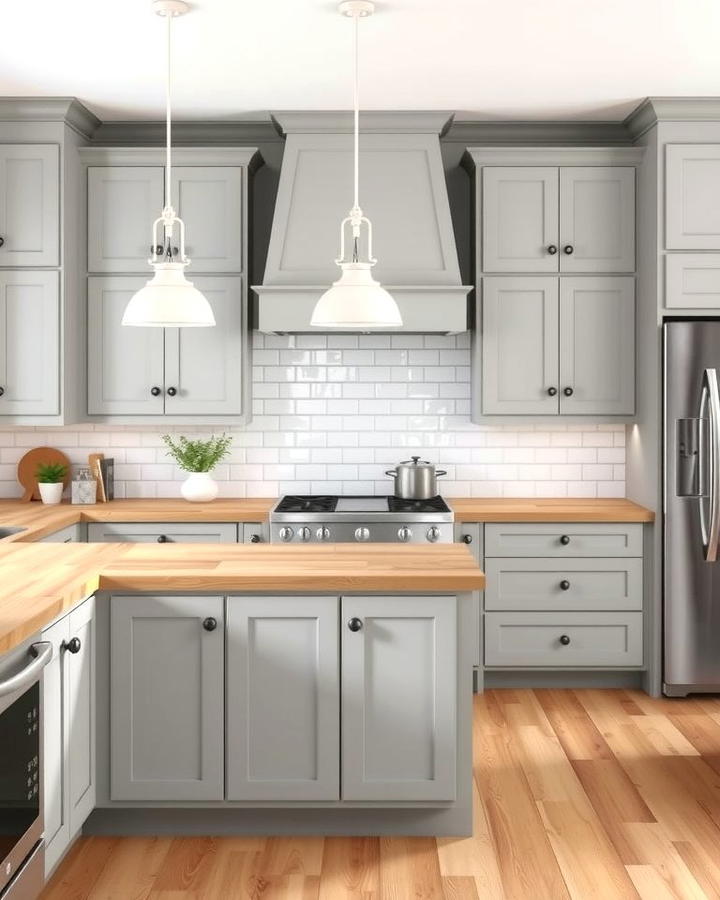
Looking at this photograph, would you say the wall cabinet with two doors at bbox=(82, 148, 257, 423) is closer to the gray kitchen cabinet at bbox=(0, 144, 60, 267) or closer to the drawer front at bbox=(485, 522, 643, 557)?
the gray kitchen cabinet at bbox=(0, 144, 60, 267)

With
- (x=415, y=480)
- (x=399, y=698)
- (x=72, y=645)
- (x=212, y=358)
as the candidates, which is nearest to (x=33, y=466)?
(x=212, y=358)

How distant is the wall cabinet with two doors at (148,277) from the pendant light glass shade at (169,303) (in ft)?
5.93

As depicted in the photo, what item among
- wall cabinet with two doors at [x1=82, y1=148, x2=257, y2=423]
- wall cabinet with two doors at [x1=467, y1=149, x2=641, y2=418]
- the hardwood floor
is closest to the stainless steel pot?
wall cabinet with two doors at [x1=467, y1=149, x2=641, y2=418]

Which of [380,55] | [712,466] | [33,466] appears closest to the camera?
[380,55]

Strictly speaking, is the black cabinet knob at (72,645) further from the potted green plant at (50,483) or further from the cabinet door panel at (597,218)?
the cabinet door panel at (597,218)

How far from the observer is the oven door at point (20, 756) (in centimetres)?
248

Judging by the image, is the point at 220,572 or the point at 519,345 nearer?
the point at 220,572

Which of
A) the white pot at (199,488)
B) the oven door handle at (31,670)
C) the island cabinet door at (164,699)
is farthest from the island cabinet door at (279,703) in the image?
the white pot at (199,488)

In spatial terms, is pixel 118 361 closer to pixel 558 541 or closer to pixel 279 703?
pixel 558 541

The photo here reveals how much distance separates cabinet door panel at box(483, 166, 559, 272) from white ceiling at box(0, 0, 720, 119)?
1.07 feet

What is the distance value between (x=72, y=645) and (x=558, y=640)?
2.85 meters

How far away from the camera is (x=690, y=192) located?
5059 millimetres

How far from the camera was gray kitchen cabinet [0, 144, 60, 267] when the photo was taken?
513 centimetres

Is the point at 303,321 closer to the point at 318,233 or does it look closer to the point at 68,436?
the point at 318,233
